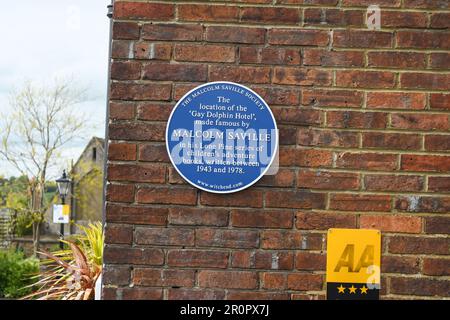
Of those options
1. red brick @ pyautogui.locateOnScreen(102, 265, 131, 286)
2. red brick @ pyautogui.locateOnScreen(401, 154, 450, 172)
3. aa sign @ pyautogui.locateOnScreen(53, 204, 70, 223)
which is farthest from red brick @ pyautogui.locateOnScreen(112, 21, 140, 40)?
aa sign @ pyautogui.locateOnScreen(53, 204, 70, 223)

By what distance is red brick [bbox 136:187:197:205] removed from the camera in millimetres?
2951

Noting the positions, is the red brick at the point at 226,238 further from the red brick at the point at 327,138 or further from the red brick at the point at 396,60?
the red brick at the point at 396,60

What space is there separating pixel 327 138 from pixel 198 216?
705 mm

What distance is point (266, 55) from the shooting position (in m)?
2.99

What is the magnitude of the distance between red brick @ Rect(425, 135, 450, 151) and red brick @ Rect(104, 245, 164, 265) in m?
1.34

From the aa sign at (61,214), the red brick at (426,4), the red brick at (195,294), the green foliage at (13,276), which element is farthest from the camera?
the aa sign at (61,214)

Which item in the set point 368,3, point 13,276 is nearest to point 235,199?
point 368,3

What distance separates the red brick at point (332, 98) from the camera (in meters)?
2.98

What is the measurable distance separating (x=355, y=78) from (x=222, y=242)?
990 mm

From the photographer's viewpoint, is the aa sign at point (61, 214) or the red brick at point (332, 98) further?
the aa sign at point (61, 214)

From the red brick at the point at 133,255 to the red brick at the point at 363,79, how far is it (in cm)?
117

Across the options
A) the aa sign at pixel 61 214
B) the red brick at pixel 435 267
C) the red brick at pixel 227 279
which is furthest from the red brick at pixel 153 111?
the aa sign at pixel 61 214
